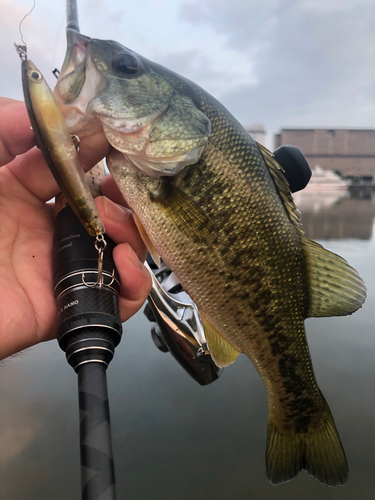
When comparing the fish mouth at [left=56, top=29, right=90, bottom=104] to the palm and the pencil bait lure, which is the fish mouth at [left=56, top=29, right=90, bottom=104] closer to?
the pencil bait lure

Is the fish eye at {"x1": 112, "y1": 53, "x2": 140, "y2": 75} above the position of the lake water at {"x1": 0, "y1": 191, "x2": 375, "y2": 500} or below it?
above

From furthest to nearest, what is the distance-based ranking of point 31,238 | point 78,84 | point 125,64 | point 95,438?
point 31,238 < point 125,64 < point 78,84 < point 95,438

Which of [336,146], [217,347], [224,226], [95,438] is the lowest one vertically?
[217,347]

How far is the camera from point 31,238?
1034 millimetres

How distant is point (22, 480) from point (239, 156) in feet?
6.73

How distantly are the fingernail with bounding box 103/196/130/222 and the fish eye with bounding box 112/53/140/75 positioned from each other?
0.38m

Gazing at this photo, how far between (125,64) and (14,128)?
1.22ft

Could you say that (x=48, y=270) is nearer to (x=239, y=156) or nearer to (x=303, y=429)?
(x=239, y=156)

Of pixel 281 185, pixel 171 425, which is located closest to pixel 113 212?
pixel 281 185

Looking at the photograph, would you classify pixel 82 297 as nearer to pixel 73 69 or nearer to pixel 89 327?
pixel 89 327

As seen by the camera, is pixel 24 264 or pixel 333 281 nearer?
pixel 24 264

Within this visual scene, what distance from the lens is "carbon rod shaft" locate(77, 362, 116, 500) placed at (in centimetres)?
49

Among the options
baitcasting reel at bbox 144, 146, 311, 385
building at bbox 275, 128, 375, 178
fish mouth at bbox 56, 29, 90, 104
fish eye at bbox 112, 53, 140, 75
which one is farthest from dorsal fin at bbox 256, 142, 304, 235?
Result: building at bbox 275, 128, 375, 178

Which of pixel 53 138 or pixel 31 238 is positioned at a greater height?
pixel 53 138
